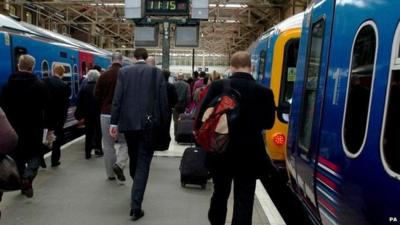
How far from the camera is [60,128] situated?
26.3ft

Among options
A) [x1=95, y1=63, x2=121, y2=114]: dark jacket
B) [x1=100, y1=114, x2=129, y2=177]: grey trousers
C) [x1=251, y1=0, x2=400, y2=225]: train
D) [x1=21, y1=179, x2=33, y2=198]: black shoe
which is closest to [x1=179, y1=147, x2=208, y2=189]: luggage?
[x1=100, y1=114, x2=129, y2=177]: grey trousers

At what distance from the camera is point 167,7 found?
12.7 m

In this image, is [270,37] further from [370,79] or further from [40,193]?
[370,79]

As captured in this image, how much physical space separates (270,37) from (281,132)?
1674mm

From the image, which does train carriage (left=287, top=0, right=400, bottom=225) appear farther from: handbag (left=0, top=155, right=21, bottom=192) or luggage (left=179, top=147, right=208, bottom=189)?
luggage (left=179, top=147, right=208, bottom=189)

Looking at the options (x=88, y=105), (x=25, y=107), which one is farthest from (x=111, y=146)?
(x=88, y=105)

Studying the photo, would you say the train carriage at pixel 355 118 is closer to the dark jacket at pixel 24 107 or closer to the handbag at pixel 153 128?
the handbag at pixel 153 128

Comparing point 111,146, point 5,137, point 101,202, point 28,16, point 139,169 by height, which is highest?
point 28,16

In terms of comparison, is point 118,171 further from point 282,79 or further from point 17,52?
point 17,52

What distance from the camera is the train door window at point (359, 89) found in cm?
312

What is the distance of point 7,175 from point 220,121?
5.30ft

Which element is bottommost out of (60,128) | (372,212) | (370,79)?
(60,128)

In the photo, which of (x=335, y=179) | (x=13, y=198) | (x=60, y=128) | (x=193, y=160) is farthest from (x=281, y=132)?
(x=335, y=179)

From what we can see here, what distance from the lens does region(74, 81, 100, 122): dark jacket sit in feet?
28.7
